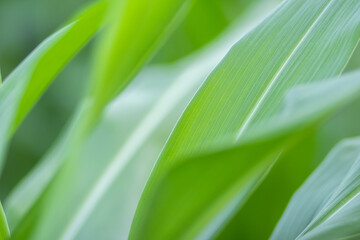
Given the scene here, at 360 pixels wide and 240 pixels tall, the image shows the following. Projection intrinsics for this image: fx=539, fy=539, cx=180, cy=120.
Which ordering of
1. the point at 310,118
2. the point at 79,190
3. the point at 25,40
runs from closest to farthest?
the point at 310,118
the point at 79,190
the point at 25,40

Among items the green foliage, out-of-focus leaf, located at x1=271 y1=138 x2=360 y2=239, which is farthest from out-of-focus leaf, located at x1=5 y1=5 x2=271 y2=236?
out-of-focus leaf, located at x1=271 y1=138 x2=360 y2=239

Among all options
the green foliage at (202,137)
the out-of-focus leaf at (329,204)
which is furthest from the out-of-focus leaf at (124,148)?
the out-of-focus leaf at (329,204)

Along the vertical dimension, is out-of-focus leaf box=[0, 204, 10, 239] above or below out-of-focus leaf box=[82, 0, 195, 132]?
below

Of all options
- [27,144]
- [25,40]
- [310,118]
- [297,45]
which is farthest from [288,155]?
[25,40]

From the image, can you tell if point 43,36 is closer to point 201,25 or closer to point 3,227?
point 201,25

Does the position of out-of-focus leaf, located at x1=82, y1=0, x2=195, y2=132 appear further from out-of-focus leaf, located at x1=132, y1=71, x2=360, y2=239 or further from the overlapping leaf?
out-of-focus leaf, located at x1=132, y1=71, x2=360, y2=239

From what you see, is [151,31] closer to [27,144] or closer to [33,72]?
[33,72]

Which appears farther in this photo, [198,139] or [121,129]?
[121,129]
